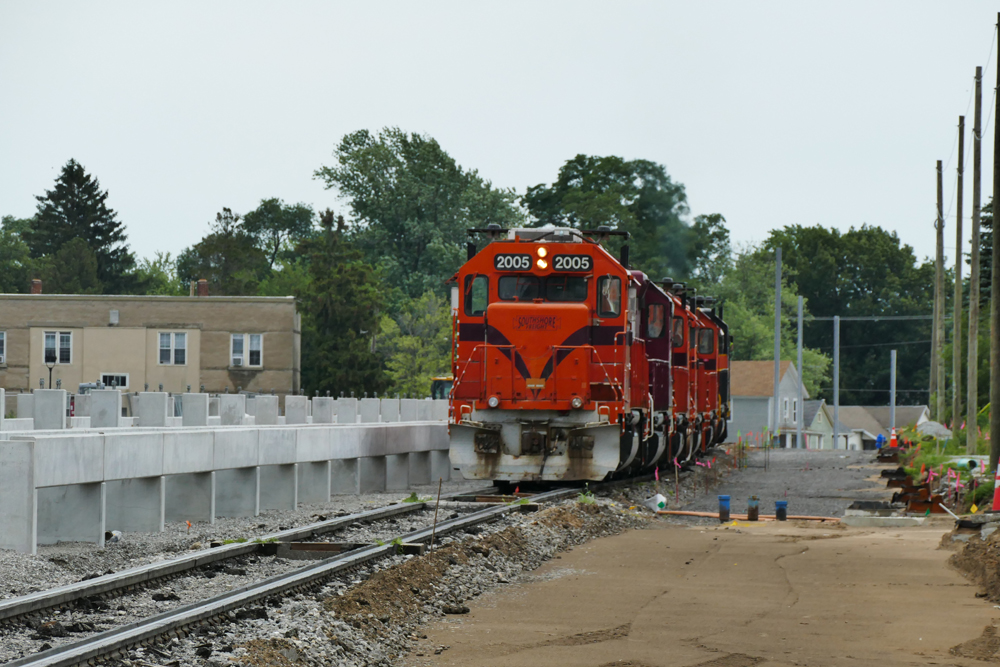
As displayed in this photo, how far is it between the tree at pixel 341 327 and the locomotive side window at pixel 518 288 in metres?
53.2

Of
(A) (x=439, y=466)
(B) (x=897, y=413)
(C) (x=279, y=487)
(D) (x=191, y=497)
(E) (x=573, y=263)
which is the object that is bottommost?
(B) (x=897, y=413)

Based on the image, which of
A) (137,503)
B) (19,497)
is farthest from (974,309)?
(19,497)

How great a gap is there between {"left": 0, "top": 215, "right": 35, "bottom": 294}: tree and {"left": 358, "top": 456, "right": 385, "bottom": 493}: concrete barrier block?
8873 centimetres

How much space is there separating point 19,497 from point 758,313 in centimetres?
9897

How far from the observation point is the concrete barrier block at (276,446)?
1611 cm

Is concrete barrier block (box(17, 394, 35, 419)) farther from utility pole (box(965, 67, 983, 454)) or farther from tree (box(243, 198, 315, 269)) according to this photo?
tree (box(243, 198, 315, 269))

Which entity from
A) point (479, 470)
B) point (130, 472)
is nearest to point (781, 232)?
point (479, 470)

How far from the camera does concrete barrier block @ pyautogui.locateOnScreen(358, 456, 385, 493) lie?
2062 cm

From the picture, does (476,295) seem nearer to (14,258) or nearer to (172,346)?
(172,346)

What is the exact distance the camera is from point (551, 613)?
9727 mm

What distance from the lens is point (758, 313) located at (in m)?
106

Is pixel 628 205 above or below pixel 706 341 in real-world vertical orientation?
above

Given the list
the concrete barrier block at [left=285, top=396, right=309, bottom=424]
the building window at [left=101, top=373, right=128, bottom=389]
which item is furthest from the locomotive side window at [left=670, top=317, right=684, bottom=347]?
the building window at [left=101, top=373, right=128, bottom=389]

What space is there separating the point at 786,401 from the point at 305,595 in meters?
87.3
